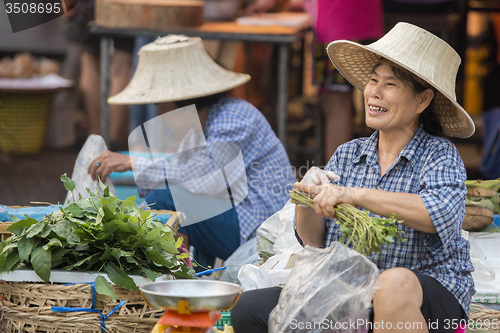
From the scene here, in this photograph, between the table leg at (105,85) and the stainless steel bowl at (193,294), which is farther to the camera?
the table leg at (105,85)

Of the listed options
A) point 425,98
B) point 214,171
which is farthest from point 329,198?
point 214,171

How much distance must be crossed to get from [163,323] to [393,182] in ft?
2.65

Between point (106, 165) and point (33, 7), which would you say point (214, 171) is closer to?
point (106, 165)

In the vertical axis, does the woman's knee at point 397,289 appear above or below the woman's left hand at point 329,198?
below

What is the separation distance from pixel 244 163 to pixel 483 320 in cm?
125

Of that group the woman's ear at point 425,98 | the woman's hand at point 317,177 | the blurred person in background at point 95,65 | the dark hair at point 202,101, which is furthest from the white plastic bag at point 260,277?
the blurred person in background at point 95,65

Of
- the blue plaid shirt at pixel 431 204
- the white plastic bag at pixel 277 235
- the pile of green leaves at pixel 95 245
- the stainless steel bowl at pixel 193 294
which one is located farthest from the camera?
the white plastic bag at pixel 277 235

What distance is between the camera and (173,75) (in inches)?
137

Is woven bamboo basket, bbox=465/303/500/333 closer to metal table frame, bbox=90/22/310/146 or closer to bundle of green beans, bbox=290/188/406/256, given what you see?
bundle of green beans, bbox=290/188/406/256

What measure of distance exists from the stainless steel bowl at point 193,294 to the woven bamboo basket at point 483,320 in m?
0.96

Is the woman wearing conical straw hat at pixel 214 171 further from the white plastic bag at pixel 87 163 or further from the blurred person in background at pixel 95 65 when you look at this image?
the blurred person in background at pixel 95 65

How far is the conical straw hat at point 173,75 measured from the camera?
343cm

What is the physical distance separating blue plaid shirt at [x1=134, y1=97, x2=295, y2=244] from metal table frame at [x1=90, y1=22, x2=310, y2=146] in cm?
85

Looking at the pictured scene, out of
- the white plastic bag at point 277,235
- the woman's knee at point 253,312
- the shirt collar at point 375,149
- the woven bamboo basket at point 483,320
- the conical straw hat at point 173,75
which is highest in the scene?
the shirt collar at point 375,149
